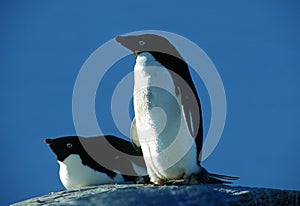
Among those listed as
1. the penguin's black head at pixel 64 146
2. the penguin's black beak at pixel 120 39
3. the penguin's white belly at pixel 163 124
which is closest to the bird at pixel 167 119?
the penguin's white belly at pixel 163 124

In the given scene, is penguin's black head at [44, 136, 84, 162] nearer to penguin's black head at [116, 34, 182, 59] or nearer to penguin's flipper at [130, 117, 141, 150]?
penguin's flipper at [130, 117, 141, 150]

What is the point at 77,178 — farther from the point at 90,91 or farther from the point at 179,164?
the point at 179,164

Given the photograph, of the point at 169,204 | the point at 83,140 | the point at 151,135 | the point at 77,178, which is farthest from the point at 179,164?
the point at 83,140

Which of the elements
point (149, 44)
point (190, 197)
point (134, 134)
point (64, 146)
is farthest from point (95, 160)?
point (190, 197)

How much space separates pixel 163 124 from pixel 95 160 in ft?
6.76

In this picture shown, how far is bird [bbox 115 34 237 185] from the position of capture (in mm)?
5301

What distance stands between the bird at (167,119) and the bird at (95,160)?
1.12m

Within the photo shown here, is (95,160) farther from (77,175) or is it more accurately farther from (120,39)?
(120,39)

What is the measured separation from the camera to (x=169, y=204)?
4.08 m

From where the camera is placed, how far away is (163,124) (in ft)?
17.3

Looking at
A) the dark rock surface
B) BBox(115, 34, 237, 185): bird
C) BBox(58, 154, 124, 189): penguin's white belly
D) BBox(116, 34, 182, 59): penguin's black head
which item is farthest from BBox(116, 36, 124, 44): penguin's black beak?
the dark rock surface

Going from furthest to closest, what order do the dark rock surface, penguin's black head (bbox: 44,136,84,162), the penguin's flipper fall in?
penguin's black head (bbox: 44,136,84,162) → the penguin's flipper → the dark rock surface

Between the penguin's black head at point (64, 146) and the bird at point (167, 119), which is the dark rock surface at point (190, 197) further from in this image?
the penguin's black head at point (64, 146)

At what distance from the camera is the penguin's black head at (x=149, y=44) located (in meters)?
5.62
